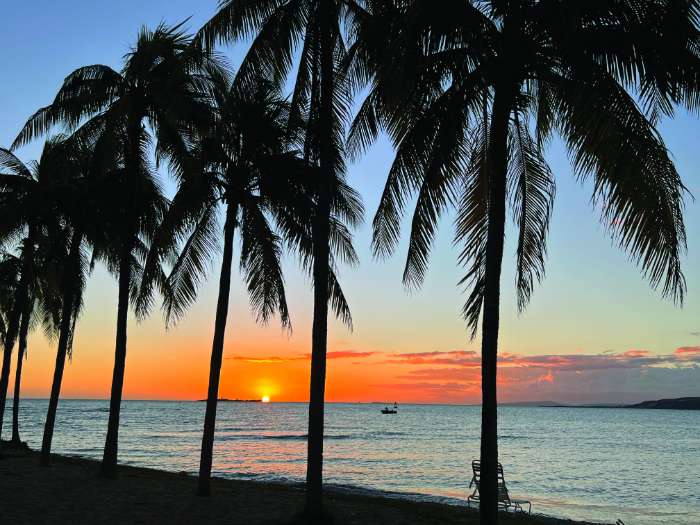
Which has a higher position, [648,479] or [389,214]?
[389,214]

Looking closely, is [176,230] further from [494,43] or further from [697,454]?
[697,454]

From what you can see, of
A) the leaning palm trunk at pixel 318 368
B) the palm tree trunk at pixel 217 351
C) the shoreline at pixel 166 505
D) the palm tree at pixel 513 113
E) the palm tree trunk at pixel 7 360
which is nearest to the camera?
the palm tree at pixel 513 113

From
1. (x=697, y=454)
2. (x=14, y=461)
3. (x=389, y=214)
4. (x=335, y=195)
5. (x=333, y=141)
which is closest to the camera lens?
(x=389, y=214)

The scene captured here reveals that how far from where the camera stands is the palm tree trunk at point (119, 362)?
54.9ft

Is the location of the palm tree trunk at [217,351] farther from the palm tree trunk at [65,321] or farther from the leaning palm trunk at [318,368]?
the palm tree trunk at [65,321]

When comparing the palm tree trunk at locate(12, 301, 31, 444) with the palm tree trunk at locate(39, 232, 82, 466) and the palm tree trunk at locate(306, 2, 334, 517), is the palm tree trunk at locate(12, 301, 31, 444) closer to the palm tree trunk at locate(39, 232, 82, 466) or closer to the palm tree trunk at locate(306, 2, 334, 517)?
the palm tree trunk at locate(39, 232, 82, 466)

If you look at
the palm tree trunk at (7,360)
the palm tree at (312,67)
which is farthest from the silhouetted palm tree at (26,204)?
the palm tree at (312,67)

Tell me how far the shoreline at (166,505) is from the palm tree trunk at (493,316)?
3.30m

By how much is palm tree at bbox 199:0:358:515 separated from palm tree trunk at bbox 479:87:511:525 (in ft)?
11.1

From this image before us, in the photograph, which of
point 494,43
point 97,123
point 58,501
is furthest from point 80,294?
point 494,43

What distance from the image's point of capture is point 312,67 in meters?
12.8

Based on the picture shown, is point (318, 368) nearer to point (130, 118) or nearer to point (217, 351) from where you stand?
point (217, 351)

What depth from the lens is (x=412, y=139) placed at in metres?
10.5

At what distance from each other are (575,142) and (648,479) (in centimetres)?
3584
